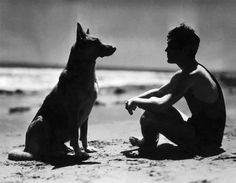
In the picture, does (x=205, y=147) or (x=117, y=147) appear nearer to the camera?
(x=205, y=147)

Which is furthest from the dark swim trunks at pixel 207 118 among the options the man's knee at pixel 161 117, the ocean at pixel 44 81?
the ocean at pixel 44 81

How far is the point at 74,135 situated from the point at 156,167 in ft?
4.50

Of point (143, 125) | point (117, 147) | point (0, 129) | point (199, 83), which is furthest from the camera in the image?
point (0, 129)

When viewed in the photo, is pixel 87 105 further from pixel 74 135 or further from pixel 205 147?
pixel 205 147

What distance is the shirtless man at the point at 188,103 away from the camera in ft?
16.1

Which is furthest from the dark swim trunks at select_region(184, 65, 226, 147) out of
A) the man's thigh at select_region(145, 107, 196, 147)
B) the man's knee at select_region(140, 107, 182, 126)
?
the man's knee at select_region(140, 107, 182, 126)

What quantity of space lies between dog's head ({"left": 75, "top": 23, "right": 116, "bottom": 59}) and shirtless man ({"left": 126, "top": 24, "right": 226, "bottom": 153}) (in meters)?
0.89

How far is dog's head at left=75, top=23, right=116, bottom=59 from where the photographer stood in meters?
5.34

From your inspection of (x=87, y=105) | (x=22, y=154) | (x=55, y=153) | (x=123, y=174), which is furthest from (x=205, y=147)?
Answer: (x=22, y=154)

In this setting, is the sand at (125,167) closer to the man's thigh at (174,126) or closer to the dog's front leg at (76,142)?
the dog's front leg at (76,142)

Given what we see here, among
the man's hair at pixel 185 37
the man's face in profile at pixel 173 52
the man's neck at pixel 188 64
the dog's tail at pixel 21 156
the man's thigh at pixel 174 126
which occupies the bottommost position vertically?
the dog's tail at pixel 21 156

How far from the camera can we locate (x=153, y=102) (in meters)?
4.94

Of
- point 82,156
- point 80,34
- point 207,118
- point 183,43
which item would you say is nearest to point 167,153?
point 207,118

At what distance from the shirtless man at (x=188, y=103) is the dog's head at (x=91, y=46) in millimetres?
895
